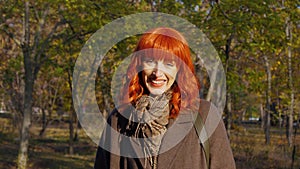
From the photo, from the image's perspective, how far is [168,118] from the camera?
2.75m

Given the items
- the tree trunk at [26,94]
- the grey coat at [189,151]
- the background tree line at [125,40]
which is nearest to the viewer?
the grey coat at [189,151]

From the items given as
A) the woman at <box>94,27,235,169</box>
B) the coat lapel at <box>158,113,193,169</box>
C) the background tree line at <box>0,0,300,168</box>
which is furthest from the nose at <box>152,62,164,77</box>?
the background tree line at <box>0,0,300,168</box>

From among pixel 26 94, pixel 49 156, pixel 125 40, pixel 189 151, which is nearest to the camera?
pixel 189 151

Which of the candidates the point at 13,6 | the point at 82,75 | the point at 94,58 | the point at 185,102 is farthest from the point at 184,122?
the point at 82,75

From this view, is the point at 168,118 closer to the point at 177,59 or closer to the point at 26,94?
the point at 177,59

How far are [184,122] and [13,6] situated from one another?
A: 1170cm

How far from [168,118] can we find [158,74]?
0.26m

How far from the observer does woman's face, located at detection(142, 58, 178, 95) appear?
8.98 ft

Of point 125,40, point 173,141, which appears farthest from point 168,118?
point 125,40

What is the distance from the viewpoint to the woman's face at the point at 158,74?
2.74 metres

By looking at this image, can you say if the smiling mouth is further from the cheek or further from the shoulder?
the shoulder

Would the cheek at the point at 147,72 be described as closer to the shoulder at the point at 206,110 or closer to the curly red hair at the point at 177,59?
the curly red hair at the point at 177,59

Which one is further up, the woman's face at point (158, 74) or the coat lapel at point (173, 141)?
the woman's face at point (158, 74)

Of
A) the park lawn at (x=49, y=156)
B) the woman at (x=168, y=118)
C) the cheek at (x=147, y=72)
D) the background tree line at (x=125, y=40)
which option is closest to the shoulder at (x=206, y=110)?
the woman at (x=168, y=118)
